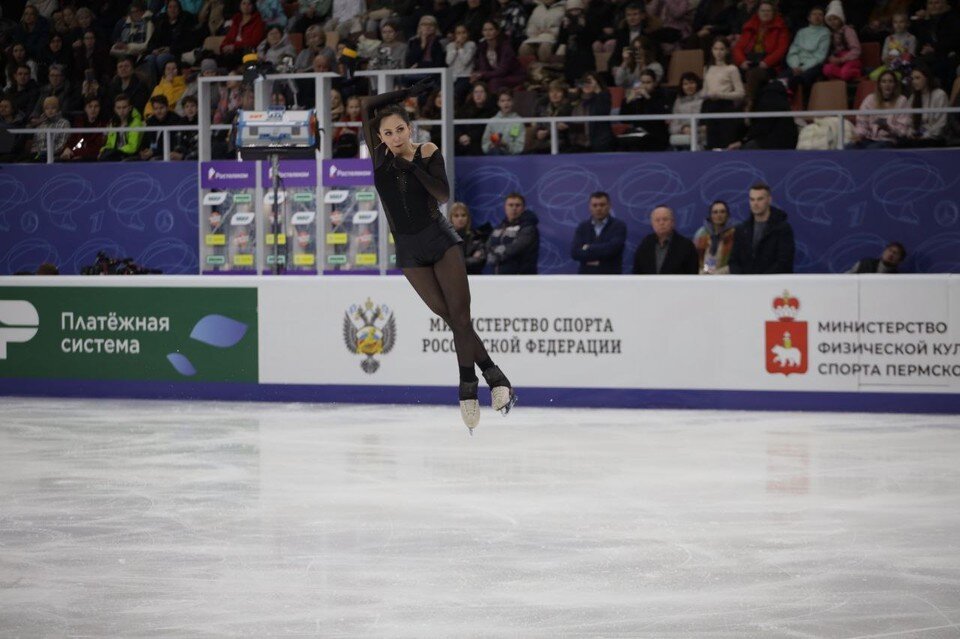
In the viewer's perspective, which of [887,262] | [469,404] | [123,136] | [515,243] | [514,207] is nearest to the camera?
[469,404]

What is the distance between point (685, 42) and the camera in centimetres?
1706

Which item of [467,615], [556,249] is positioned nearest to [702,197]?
[556,249]

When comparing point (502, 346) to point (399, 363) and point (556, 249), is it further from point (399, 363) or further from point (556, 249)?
point (556, 249)

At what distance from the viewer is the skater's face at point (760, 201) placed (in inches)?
571

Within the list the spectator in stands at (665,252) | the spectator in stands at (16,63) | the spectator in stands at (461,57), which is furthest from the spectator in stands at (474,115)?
the spectator in stands at (16,63)

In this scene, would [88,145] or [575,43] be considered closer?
[575,43]

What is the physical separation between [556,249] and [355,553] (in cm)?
1021

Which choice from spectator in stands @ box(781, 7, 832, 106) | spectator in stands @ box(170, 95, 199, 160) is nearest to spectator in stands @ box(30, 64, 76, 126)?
spectator in stands @ box(170, 95, 199, 160)

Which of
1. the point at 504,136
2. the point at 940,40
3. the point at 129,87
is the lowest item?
the point at 504,136

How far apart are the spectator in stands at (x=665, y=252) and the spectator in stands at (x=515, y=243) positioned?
1.22 meters

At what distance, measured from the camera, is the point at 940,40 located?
611 inches

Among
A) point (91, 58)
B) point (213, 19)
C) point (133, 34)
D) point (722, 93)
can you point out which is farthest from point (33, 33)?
point (722, 93)

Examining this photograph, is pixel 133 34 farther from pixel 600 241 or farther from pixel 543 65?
pixel 600 241

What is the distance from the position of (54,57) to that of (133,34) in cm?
119
